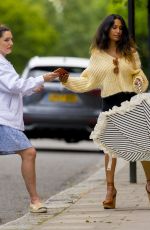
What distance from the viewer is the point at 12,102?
8.93m

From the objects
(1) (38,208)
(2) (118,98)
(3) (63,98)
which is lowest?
(3) (63,98)

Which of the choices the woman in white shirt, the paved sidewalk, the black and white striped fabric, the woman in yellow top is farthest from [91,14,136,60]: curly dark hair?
the paved sidewalk

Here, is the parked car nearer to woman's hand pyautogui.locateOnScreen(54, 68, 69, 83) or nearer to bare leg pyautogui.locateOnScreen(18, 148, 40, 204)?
woman's hand pyautogui.locateOnScreen(54, 68, 69, 83)

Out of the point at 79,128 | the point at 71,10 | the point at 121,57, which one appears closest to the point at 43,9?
the point at 71,10

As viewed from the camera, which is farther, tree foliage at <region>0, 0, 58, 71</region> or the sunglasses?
tree foliage at <region>0, 0, 58, 71</region>

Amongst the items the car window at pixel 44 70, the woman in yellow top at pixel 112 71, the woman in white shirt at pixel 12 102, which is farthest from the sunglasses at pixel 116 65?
the car window at pixel 44 70

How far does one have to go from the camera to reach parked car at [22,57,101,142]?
18891 mm

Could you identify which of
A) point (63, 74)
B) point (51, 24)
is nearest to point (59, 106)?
point (63, 74)

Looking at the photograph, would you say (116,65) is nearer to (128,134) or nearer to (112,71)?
(112,71)

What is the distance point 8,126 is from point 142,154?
1115mm

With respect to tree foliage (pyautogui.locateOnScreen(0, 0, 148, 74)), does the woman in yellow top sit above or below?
above

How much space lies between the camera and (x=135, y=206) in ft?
30.5

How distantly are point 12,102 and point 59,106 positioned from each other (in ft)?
33.9

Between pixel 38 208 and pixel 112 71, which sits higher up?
pixel 112 71
